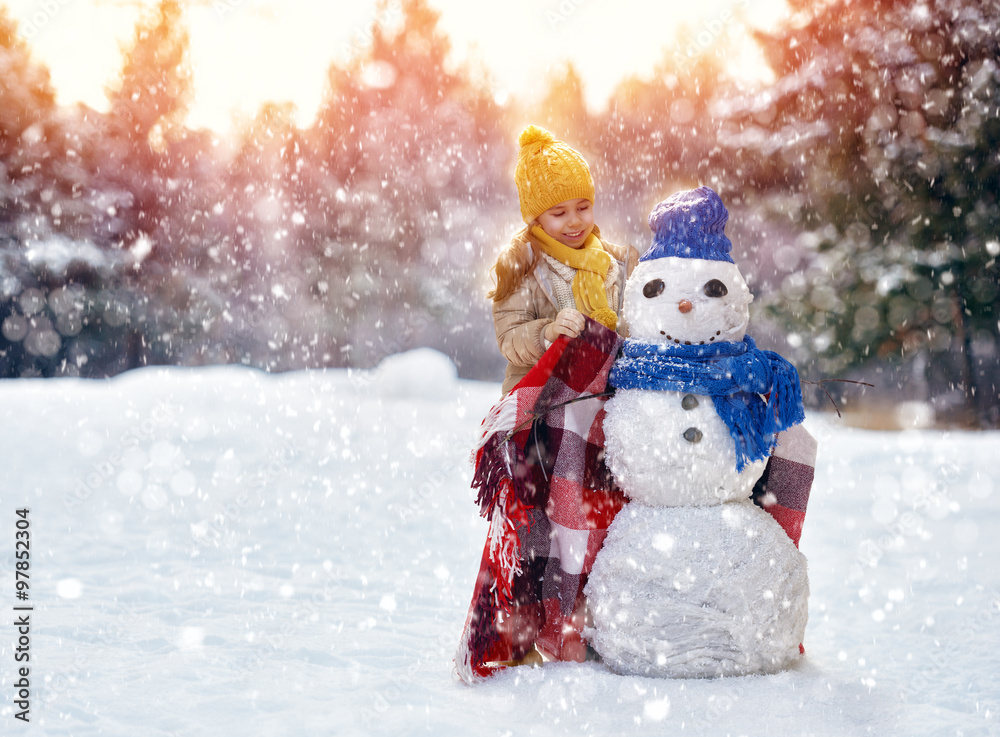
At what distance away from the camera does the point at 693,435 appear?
1889 millimetres

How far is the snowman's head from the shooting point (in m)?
1.95

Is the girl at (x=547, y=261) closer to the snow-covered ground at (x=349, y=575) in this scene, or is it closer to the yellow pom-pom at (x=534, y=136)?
the yellow pom-pom at (x=534, y=136)

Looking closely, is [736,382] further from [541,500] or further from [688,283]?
[541,500]

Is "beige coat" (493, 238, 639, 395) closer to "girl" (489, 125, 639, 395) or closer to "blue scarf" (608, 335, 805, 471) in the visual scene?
"girl" (489, 125, 639, 395)

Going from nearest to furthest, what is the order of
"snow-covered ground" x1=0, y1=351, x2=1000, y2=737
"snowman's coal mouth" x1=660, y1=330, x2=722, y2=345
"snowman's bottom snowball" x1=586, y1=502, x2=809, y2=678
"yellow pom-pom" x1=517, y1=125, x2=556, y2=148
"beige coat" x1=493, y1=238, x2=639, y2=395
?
"snow-covered ground" x1=0, y1=351, x2=1000, y2=737, "snowman's bottom snowball" x1=586, y1=502, x2=809, y2=678, "snowman's coal mouth" x1=660, y1=330, x2=722, y2=345, "beige coat" x1=493, y1=238, x2=639, y2=395, "yellow pom-pom" x1=517, y1=125, x2=556, y2=148

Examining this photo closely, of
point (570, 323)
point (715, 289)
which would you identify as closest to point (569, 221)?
point (570, 323)

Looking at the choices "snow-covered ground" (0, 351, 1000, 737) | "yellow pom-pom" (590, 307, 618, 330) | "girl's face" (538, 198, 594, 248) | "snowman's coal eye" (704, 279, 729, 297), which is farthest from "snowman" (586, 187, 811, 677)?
"girl's face" (538, 198, 594, 248)

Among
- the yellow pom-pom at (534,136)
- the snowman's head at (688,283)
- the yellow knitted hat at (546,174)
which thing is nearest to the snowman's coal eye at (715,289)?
the snowman's head at (688,283)

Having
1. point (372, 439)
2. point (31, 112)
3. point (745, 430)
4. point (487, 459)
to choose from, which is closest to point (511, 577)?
point (487, 459)

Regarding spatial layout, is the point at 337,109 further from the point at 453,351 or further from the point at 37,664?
the point at 37,664

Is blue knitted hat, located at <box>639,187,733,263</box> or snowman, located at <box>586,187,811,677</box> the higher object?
blue knitted hat, located at <box>639,187,733,263</box>

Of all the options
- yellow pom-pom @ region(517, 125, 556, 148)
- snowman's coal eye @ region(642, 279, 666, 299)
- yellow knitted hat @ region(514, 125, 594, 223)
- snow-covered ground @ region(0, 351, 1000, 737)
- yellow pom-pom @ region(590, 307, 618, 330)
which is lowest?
snow-covered ground @ region(0, 351, 1000, 737)

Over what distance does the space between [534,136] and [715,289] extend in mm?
786

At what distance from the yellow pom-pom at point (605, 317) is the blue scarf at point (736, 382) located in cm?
26
